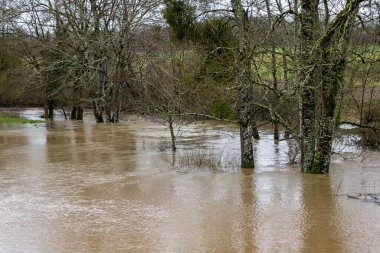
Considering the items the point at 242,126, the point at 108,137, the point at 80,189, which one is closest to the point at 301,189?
the point at 242,126

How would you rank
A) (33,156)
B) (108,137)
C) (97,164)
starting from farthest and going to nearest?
(108,137) → (33,156) → (97,164)

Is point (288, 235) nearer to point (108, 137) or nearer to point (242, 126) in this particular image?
point (242, 126)

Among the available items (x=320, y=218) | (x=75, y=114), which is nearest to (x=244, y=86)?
(x=320, y=218)

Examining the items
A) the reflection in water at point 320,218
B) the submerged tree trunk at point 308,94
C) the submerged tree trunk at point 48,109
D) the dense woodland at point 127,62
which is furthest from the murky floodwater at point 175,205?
the submerged tree trunk at point 48,109

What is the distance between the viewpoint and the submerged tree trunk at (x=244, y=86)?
13.2 meters

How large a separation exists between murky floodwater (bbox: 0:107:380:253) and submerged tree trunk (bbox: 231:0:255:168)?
69 cm

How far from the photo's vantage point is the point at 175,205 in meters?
10.2

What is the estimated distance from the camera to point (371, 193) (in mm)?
10984

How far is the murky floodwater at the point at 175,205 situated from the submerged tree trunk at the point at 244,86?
69 centimetres

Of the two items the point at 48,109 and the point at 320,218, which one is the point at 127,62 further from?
the point at 320,218

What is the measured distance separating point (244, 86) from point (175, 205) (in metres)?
4.61

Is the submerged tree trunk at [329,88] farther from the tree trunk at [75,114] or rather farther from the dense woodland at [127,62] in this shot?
the tree trunk at [75,114]

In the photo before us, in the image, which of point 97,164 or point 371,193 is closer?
point 371,193

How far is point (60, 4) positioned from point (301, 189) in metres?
23.8
